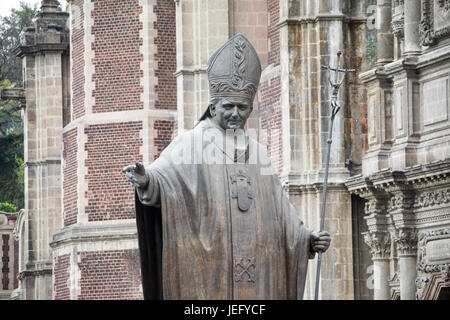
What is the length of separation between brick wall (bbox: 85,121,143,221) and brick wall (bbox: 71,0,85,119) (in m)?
0.90

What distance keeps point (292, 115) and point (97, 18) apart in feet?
28.8

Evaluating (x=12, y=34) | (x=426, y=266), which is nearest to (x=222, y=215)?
(x=426, y=266)

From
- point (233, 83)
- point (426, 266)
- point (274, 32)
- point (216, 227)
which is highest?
point (274, 32)

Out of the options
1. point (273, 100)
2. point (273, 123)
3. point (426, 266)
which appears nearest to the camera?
point (426, 266)

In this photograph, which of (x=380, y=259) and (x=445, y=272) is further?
(x=380, y=259)

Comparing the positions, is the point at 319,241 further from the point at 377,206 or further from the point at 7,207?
the point at 7,207

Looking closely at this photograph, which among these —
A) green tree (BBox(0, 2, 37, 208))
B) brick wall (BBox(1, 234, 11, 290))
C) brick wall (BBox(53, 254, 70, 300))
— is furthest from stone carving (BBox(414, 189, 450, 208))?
green tree (BBox(0, 2, 37, 208))

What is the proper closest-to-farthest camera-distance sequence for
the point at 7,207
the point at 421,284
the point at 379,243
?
1. the point at 421,284
2. the point at 379,243
3. the point at 7,207

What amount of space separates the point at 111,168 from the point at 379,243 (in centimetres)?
1240

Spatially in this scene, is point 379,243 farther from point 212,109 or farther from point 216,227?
point 216,227

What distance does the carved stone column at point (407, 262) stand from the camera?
27.1 metres

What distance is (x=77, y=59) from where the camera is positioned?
40.8 metres

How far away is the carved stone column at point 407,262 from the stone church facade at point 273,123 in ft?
0.07

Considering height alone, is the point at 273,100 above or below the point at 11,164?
below
